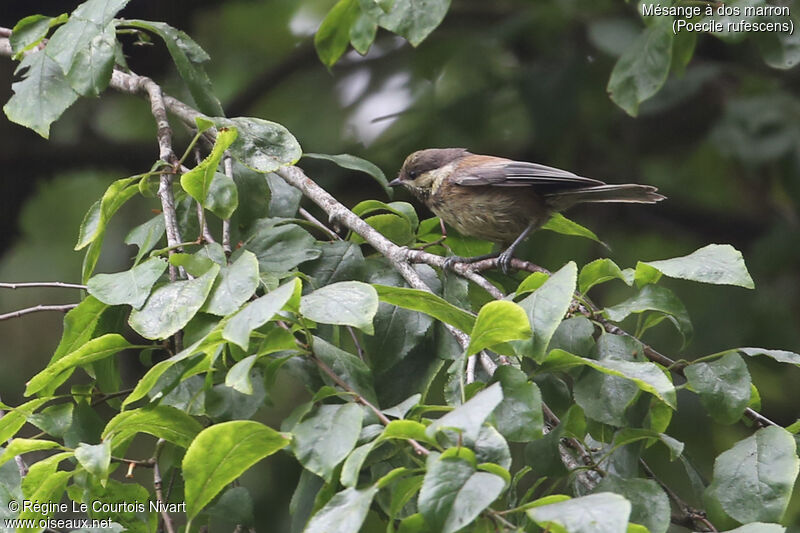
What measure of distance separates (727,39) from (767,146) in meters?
2.56

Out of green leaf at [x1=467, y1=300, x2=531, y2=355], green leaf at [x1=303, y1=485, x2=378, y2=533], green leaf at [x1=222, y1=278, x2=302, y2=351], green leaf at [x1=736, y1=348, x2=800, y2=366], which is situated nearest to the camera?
green leaf at [x1=303, y1=485, x2=378, y2=533]

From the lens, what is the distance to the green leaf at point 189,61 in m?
3.35

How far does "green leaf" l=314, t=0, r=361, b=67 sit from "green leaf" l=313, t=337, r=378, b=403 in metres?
2.15

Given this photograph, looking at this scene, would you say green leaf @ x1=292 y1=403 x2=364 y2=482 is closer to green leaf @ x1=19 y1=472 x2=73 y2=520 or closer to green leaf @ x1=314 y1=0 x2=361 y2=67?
green leaf @ x1=19 y1=472 x2=73 y2=520

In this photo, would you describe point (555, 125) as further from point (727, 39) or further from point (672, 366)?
point (672, 366)

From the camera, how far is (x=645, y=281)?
2508 millimetres

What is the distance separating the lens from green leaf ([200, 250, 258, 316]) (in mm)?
2279

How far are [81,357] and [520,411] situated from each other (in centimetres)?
115

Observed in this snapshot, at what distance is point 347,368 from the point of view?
2.31m

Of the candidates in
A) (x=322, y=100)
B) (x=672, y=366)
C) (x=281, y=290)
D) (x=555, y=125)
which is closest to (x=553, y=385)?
(x=672, y=366)

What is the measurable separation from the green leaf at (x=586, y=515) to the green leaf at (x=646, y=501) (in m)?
0.42

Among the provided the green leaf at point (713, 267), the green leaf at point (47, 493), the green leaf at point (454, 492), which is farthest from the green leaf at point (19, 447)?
the green leaf at point (713, 267)

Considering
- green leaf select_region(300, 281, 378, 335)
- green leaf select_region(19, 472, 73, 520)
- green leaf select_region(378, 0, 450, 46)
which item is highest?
green leaf select_region(378, 0, 450, 46)

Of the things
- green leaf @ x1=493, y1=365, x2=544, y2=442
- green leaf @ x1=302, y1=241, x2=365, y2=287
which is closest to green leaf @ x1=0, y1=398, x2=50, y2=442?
green leaf @ x1=302, y1=241, x2=365, y2=287
